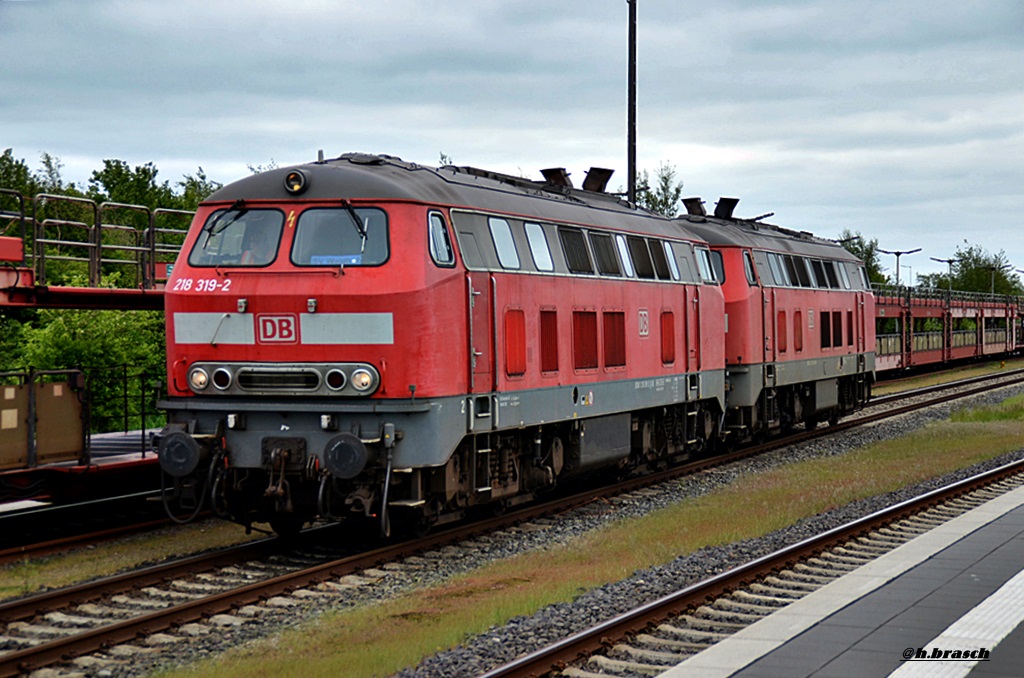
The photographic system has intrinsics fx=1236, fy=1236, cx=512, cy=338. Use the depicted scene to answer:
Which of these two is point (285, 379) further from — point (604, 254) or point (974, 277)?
point (974, 277)

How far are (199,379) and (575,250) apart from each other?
5.53 meters

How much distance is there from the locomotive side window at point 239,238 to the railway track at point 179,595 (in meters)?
3.14

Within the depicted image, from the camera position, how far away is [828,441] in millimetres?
26344

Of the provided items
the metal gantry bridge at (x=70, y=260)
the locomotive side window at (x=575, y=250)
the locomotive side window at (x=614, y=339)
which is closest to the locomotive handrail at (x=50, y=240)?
the metal gantry bridge at (x=70, y=260)

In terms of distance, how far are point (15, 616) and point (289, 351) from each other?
376 centimetres

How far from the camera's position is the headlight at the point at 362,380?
1258 cm

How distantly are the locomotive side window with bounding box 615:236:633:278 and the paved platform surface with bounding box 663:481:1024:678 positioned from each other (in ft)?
21.6

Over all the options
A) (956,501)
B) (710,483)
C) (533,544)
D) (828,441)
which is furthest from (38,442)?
(828,441)

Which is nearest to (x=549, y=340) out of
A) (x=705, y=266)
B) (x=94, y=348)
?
(x=705, y=266)

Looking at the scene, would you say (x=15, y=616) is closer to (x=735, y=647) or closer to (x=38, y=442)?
(x=38, y=442)

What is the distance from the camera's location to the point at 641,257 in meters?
18.5

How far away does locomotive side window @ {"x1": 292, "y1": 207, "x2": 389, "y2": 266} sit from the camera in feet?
42.3

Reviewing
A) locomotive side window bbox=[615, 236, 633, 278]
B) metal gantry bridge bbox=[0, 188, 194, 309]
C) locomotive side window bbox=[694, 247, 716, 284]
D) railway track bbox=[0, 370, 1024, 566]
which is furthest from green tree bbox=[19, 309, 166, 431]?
locomotive side window bbox=[615, 236, 633, 278]

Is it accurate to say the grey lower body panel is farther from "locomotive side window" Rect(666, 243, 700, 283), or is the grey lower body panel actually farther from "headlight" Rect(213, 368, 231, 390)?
"locomotive side window" Rect(666, 243, 700, 283)
